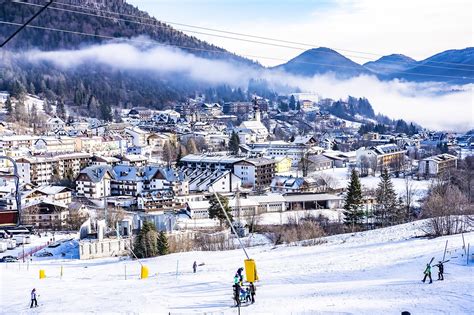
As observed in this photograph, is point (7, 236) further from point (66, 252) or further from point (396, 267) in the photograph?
point (396, 267)

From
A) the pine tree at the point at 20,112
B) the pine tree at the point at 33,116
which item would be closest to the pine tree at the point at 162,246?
the pine tree at the point at 33,116

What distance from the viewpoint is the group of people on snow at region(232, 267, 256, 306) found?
7.58 metres

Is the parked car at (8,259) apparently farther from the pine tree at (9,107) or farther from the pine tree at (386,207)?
the pine tree at (9,107)

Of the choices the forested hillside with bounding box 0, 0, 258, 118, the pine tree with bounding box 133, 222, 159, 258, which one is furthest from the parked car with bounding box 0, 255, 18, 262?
the forested hillside with bounding box 0, 0, 258, 118

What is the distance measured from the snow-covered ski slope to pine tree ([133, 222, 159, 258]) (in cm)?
194

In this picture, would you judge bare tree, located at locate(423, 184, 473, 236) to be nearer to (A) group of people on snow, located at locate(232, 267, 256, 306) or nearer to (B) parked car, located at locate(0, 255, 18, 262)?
(A) group of people on snow, located at locate(232, 267, 256, 306)

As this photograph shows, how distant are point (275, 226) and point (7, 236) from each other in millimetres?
11154

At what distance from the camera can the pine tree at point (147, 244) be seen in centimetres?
1669

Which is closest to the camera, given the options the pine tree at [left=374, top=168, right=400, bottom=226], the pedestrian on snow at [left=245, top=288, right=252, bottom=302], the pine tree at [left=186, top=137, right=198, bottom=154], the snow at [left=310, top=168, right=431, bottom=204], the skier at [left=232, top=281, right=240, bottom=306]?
the skier at [left=232, top=281, right=240, bottom=306]

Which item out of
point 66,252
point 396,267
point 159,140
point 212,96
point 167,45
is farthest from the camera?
point 167,45

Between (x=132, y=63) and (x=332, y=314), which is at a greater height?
(x=132, y=63)

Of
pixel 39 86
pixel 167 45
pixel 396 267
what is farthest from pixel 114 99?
pixel 396 267

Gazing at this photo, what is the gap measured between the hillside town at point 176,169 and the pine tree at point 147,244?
2.54m

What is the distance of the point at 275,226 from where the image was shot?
2178cm
